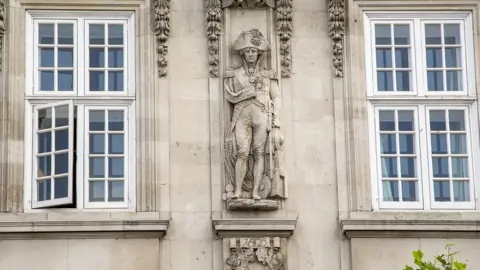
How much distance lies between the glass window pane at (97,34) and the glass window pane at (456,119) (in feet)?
18.1

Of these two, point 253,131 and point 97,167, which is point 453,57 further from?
point 97,167

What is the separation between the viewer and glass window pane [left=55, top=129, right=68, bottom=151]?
21820 millimetres

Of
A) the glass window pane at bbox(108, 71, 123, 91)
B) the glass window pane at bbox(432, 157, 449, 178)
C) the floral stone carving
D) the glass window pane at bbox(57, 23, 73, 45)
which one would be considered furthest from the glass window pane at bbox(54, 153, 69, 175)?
the glass window pane at bbox(432, 157, 449, 178)

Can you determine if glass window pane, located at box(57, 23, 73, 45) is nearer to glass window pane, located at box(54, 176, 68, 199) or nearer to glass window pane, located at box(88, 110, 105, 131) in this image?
glass window pane, located at box(88, 110, 105, 131)

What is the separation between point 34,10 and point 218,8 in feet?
9.34

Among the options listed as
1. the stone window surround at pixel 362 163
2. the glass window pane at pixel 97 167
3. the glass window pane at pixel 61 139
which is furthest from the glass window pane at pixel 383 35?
the glass window pane at pixel 61 139

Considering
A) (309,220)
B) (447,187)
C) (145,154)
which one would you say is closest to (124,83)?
(145,154)

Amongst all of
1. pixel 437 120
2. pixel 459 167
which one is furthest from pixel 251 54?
pixel 459 167

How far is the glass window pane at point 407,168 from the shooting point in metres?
22.0

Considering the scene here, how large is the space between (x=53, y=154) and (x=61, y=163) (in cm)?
18

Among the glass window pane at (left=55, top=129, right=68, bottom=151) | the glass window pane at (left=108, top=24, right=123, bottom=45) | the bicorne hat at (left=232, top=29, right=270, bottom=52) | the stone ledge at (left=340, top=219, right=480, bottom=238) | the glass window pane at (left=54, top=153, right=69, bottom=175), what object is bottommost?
the stone ledge at (left=340, top=219, right=480, bottom=238)

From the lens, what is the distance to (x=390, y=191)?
21.9m

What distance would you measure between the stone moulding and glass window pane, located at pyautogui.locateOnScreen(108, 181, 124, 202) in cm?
219

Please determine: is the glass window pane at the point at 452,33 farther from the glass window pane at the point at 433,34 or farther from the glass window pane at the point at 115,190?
the glass window pane at the point at 115,190
